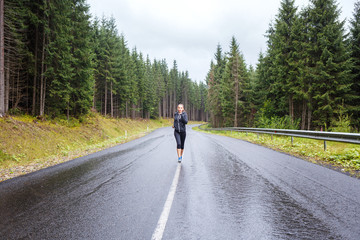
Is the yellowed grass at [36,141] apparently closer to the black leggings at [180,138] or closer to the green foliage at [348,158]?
the black leggings at [180,138]

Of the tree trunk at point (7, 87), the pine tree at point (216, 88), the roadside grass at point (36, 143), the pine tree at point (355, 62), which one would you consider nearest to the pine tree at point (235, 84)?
the pine tree at point (216, 88)

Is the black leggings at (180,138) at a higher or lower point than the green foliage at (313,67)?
lower

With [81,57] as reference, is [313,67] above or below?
below

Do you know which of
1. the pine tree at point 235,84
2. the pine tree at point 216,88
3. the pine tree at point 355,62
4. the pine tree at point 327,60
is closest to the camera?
the pine tree at point 327,60

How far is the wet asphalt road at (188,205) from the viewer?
106 inches

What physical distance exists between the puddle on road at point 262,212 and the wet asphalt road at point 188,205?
0.01m

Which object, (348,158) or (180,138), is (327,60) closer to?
(348,158)

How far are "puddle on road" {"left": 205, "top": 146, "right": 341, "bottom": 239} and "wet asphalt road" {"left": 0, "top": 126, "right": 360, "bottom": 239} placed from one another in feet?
0.04

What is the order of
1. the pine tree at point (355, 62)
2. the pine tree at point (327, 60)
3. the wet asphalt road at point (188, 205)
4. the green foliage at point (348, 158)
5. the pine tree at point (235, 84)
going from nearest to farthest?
the wet asphalt road at point (188, 205), the green foliage at point (348, 158), the pine tree at point (327, 60), the pine tree at point (355, 62), the pine tree at point (235, 84)

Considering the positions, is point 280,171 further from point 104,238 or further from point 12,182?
point 12,182

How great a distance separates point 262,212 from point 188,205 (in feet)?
4.16

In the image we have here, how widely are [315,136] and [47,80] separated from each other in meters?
19.5

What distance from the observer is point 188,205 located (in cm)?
354

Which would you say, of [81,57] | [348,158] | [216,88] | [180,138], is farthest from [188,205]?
[216,88]
